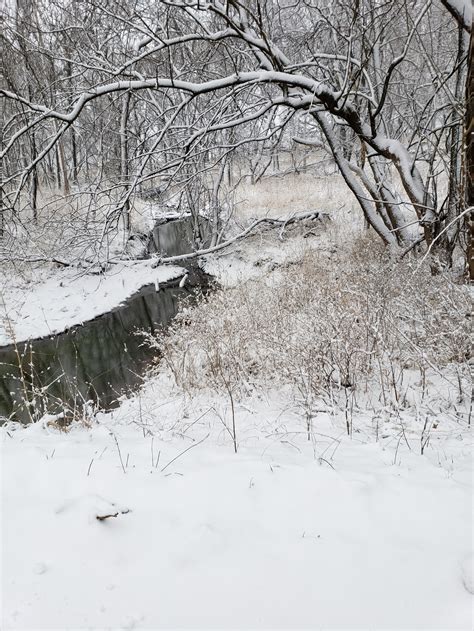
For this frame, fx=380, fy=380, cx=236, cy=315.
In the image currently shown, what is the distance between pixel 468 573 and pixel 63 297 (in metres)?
11.0

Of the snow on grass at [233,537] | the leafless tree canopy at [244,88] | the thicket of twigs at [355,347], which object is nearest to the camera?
the snow on grass at [233,537]

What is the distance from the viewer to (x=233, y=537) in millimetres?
1706

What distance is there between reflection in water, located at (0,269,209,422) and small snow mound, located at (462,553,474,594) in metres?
4.80

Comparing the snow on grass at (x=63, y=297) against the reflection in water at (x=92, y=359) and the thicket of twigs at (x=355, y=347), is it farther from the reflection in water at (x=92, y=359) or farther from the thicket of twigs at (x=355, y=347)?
the thicket of twigs at (x=355, y=347)

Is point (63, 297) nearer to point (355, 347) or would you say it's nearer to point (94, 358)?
point (94, 358)

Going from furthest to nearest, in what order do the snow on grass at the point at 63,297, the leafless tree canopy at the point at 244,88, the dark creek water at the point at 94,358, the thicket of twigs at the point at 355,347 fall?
the snow on grass at the point at 63,297 → the dark creek water at the point at 94,358 → the leafless tree canopy at the point at 244,88 → the thicket of twigs at the point at 355,347

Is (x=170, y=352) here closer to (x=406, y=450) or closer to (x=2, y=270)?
(x=406, y=450)

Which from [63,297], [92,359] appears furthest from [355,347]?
[63,297]

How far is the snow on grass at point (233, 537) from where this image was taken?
1.37 m

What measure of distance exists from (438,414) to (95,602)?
2.92 m

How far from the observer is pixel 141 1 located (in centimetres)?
648

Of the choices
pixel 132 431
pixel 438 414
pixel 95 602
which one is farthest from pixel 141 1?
pixel 95 602

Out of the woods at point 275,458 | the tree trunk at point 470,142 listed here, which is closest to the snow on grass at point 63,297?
the woods at point 275,458

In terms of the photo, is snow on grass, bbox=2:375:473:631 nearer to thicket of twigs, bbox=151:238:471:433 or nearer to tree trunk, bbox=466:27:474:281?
thicket of twigs, bbox=151:238:471:433
